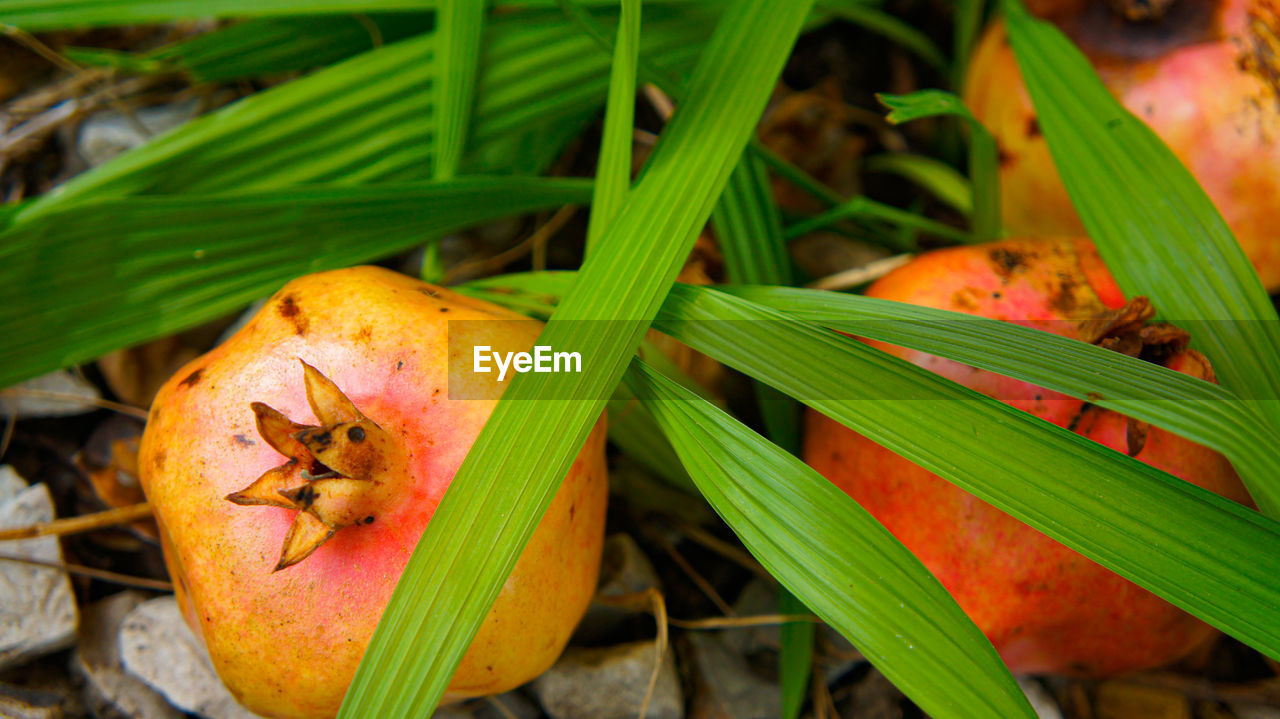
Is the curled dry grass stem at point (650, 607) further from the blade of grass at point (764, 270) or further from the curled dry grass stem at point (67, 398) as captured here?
the curled dry grass stem at point (67, 398)

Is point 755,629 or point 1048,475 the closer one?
point 1048,475

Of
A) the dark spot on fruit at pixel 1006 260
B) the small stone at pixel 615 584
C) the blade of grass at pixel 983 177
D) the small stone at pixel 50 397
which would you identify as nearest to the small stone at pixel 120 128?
the small stone at pixel 50 397

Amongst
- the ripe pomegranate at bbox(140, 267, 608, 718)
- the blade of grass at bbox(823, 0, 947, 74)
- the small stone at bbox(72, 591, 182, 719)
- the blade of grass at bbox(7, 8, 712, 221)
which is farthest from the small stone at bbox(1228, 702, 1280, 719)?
the small stone at bbox(72, 591, 182, 719)

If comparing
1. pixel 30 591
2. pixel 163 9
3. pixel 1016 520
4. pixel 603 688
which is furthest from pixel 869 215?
pixel 30 591

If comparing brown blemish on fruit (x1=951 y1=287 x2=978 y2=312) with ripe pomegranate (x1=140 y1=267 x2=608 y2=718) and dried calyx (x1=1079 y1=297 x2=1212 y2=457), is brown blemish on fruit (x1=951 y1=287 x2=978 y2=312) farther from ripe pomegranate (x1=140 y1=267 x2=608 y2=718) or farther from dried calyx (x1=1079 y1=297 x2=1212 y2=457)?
ripe pomegranate (x1=140 y1=267 x2=608 y2=718)

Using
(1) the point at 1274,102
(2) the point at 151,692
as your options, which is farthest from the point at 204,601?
(1) the point at 1274,102

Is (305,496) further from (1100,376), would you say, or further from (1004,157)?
(1004,157)
